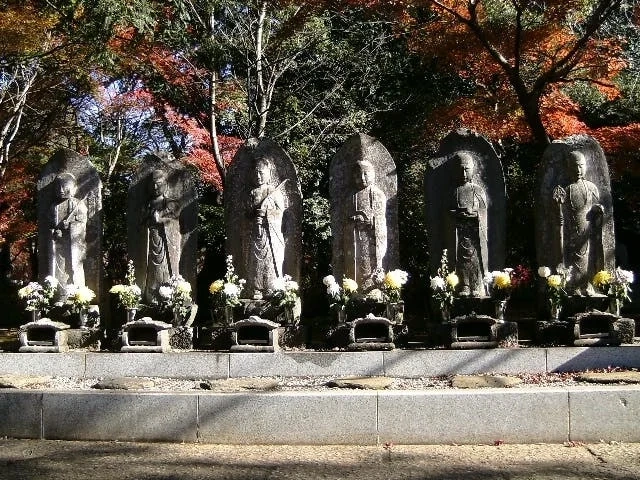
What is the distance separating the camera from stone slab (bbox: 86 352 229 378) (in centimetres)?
797

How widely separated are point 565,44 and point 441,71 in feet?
9.91

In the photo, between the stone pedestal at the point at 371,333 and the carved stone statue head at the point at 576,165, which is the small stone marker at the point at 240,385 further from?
the carved stone statue head at the point at 576,165

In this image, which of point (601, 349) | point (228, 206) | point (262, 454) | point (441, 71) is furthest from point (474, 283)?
point (441, 71)

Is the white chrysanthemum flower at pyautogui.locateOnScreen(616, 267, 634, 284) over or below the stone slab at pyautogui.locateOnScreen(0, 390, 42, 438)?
over

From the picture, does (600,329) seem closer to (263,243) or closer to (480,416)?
(480,416)

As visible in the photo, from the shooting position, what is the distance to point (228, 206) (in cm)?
997

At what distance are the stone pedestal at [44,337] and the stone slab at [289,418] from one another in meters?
3.80

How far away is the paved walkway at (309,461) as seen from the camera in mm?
4926

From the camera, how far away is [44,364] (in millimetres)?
8406

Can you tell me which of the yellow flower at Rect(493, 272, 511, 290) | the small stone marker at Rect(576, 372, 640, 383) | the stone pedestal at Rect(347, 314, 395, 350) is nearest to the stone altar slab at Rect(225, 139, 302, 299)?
the stone pedestal at Rect(347, 314, 395, 350)

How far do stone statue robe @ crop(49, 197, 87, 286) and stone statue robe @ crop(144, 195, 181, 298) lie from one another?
1.08 metres

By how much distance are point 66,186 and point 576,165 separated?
7.63 metres

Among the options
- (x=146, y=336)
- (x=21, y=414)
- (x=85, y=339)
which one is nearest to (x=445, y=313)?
(x=146, y=336)

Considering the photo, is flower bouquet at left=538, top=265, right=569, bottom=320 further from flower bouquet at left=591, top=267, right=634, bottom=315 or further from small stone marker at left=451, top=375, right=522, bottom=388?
small stone marker at left=451, top=375, right=522, bottom=388
